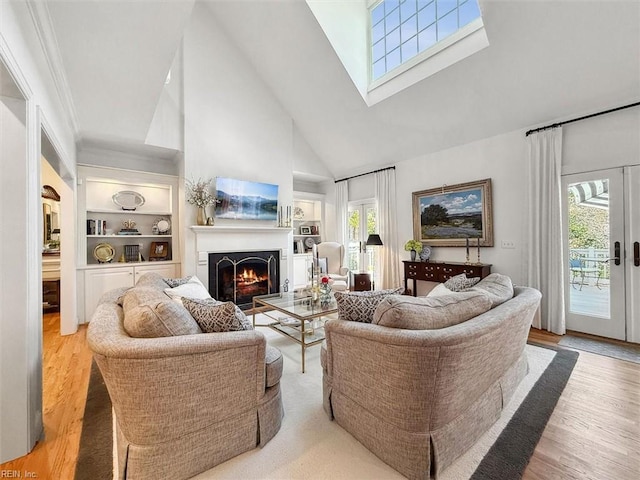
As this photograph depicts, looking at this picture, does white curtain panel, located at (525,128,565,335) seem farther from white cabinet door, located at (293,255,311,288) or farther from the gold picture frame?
the gold picture frame

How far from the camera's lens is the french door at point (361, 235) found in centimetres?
631

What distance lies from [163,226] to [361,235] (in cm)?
396

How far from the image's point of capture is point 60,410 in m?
2.10

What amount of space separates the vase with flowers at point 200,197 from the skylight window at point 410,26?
130 inches

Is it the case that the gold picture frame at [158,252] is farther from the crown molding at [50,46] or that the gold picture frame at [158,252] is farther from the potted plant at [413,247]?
the potted plant at [413,247]

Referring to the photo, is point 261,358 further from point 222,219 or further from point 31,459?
point 222,219

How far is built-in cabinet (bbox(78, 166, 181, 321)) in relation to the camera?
4266 mm

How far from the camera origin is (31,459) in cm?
163

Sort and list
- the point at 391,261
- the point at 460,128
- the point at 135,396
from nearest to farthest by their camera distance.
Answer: the point at 135,396, the point at 460,128, the point at 391,261

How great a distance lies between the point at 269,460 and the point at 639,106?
15.8ft

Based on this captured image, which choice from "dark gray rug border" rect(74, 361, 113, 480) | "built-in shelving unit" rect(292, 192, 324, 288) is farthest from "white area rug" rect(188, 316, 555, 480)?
"built-in shelving unit" rect(292, 192, 324, 288)

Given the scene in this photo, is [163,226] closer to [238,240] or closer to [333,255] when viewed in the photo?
[238,240]

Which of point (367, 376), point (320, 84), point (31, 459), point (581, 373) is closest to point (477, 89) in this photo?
point (320, 84)

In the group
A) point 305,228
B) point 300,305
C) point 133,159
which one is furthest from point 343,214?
point 133,159
